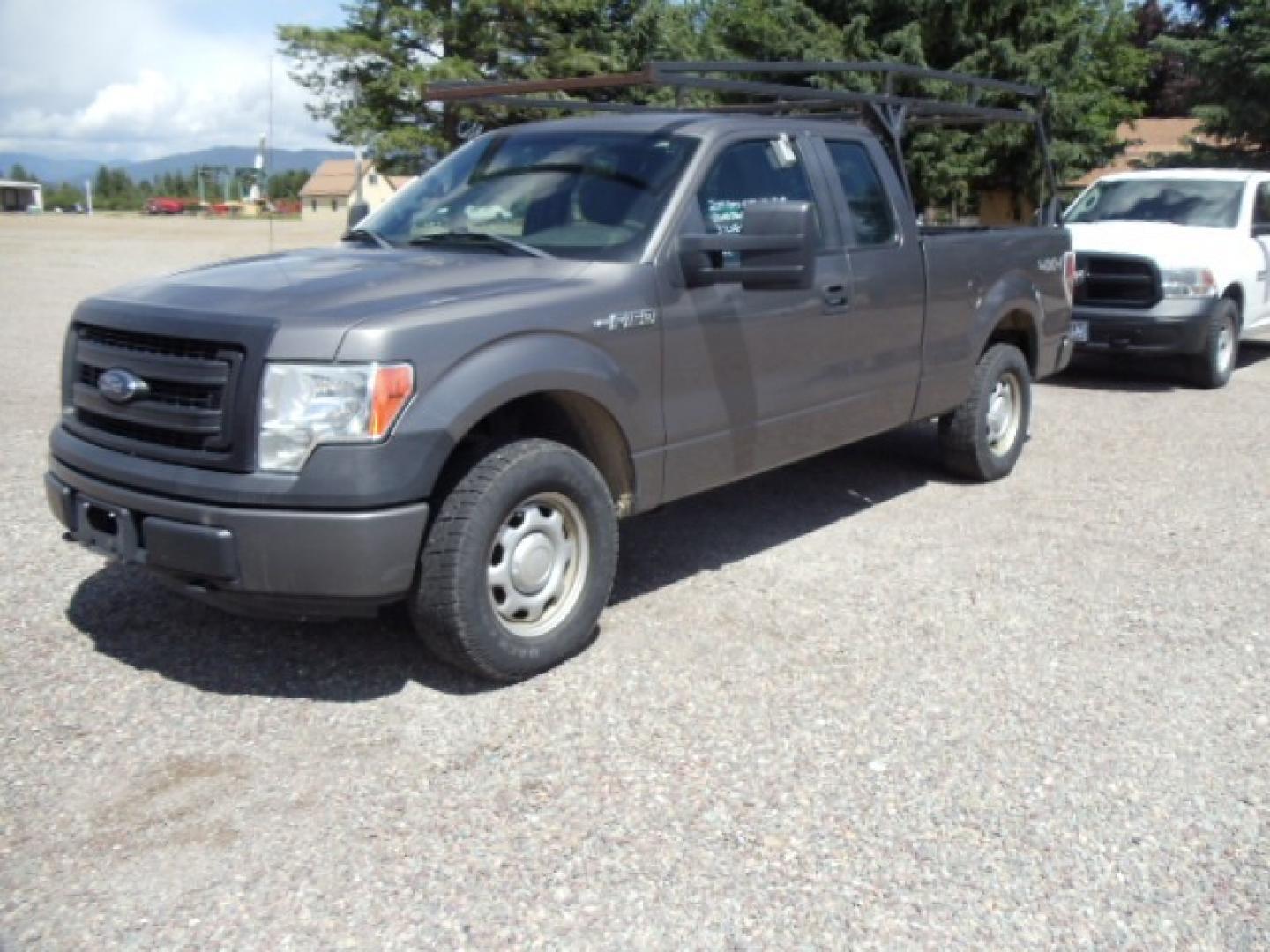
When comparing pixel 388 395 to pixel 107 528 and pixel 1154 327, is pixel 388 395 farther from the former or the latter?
pixel 1154 327

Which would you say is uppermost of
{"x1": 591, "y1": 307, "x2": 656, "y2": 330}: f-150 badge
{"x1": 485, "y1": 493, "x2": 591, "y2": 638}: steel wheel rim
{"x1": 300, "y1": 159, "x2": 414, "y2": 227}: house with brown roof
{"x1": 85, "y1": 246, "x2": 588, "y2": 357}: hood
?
{"x1": 300, "y1": 159, "x2": 414, "y2": 227}: house with brown roof

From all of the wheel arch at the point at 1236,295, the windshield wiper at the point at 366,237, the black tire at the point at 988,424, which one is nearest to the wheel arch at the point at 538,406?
the windshield wiper at the point at 366,237

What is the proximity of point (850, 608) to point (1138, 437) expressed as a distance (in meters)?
4.60

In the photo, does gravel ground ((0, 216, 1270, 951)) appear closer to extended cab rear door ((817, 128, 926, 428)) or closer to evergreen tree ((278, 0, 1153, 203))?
extended cab rear door ((817, 128, 926, 428))

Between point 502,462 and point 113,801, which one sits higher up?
point 502,462

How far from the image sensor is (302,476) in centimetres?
368

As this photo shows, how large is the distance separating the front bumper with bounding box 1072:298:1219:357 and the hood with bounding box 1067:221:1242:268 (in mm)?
371

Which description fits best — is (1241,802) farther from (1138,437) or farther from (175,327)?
(1138,437)

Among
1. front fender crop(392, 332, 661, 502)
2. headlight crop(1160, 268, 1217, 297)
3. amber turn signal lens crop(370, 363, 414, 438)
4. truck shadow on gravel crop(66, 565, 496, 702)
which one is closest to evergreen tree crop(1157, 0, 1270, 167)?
headlight crop(1160, 268, 1217, 297)

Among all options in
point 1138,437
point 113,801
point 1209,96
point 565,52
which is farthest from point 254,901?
point 565,52

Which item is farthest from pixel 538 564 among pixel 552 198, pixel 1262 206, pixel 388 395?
pixel 1262 206

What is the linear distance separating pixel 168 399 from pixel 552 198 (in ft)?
5.96

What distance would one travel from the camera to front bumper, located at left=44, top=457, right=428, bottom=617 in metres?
3.68

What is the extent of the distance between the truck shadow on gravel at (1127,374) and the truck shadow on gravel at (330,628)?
5422mm
